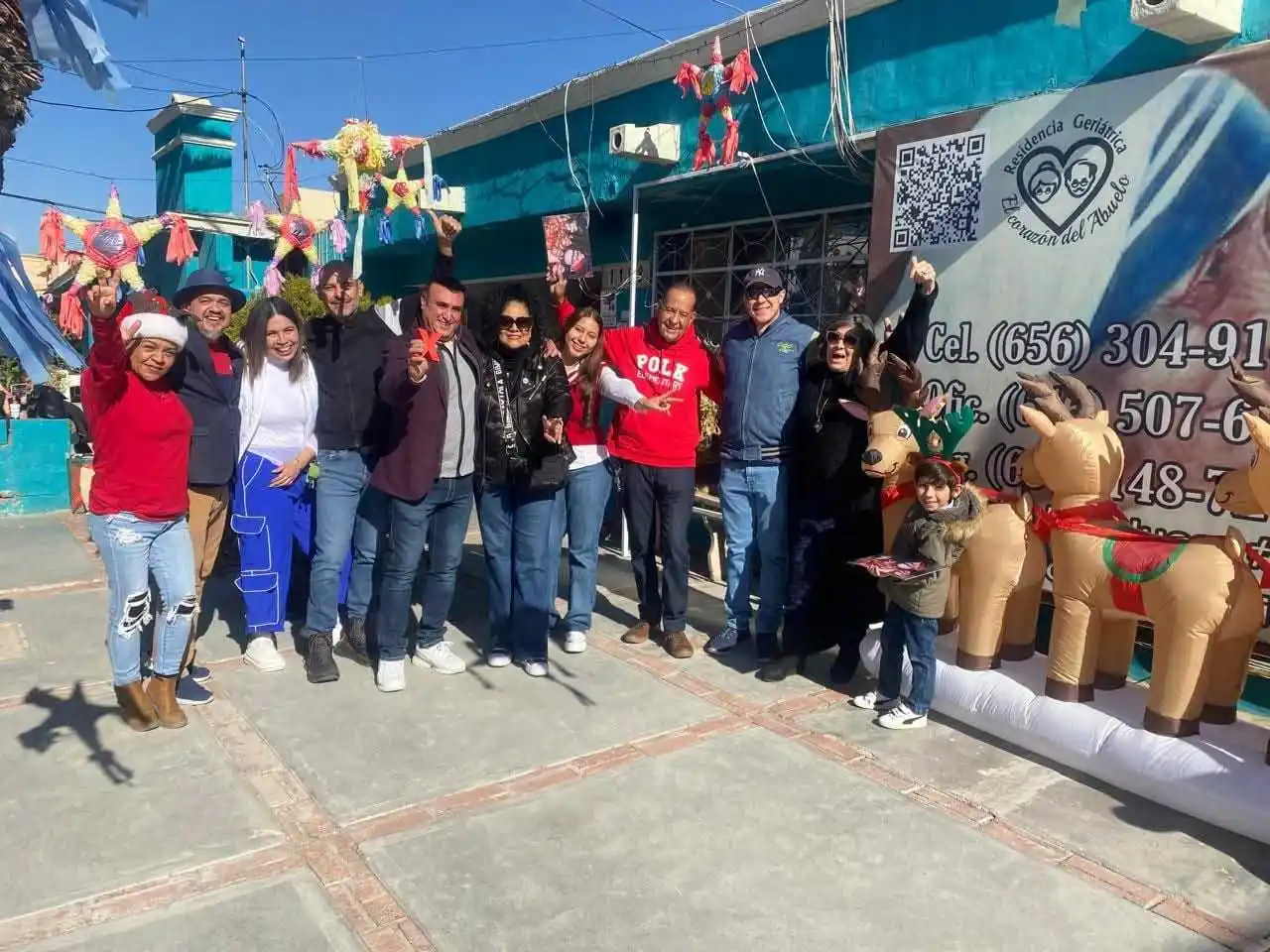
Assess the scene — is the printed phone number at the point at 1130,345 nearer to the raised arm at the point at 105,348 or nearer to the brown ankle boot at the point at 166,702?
the raised arm at the point at 105,348

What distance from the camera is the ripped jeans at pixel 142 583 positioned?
344cm

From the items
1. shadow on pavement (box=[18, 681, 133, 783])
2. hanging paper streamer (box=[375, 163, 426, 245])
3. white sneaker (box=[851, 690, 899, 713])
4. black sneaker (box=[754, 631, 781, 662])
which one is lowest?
shadow on pavement (box=[18, 681, 133, 783])

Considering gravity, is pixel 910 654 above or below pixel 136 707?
above

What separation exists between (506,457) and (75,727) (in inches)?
78.9

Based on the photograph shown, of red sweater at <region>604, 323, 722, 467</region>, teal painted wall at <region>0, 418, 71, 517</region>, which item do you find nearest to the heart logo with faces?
red sweater at <region>604, 323, 722, 467</region>

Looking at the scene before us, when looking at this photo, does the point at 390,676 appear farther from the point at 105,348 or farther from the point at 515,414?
the point at 105,348

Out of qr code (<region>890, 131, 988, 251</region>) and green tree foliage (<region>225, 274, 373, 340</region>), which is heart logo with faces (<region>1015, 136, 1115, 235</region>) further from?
green tree foliage (<region>225, 274, 373, 340</region>)

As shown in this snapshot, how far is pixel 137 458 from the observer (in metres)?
3.42

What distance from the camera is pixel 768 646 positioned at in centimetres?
454

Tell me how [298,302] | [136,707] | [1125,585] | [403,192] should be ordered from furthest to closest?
[403,192] → [298,302] → [136,707] → [1125,585]

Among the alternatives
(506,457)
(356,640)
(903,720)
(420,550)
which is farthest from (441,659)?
(903,720)

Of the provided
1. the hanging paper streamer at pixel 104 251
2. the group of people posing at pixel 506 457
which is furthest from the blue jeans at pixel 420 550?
the hanging paper streamer at pixel 104 251

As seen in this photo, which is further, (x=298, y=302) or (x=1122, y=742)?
(x=298, y=302)

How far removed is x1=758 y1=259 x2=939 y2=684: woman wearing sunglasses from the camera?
412cm
